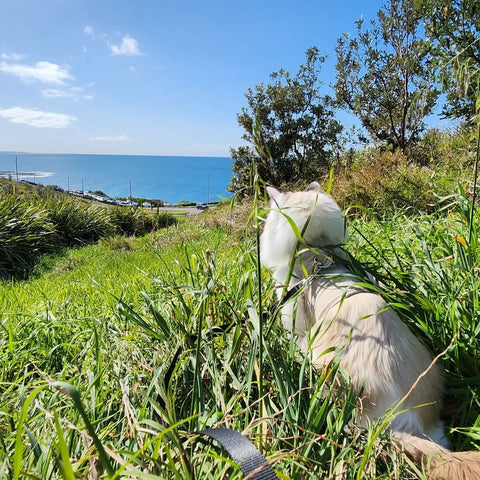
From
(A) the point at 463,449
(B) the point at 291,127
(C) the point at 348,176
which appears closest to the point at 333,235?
(A) the point at 463,449

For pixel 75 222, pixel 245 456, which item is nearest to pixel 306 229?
pixel 245 456

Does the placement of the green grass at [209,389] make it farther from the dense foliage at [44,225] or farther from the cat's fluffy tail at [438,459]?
the dense foliage at [44,225]

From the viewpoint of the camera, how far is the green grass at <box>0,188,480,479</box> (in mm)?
1136

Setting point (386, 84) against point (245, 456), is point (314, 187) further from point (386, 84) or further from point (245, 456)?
point (386, 84)

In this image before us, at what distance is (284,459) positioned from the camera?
1.18 meters

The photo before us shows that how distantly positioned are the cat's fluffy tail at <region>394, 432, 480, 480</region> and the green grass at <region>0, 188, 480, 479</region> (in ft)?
0.22

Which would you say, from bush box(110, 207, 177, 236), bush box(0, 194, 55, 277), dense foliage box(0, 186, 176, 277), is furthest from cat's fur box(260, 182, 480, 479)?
bush box(110, 207, 177, 236)

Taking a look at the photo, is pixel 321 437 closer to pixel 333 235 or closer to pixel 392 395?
pixel 392 395

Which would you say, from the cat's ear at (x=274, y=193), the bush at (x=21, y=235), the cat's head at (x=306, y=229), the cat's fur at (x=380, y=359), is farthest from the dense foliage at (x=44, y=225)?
the cat's fur at (x=380, y=359)

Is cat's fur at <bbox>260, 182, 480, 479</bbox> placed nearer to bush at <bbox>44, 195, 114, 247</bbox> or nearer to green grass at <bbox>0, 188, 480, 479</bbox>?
green grass at <bbox>0, 188, 480, 479</bbox>

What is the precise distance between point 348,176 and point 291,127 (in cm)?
1630

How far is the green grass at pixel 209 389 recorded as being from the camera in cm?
114

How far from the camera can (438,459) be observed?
1.21 metres

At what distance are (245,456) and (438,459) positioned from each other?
81 cm
